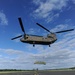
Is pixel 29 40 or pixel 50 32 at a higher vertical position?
pixel 50 32

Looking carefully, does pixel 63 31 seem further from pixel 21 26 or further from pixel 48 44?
pixel 21 26

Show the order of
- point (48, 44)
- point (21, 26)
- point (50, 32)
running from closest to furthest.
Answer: point (21, 26) → point (48, 44) → point (50, 32)

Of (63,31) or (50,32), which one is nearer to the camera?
(63,31)

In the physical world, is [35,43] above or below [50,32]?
below

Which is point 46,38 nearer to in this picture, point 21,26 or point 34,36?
point 34,36

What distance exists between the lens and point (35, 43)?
202ft

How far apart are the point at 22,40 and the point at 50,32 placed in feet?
46.5

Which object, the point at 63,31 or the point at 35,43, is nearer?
the point at 35,43

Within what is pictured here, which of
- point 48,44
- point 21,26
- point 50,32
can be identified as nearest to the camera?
point 21,26

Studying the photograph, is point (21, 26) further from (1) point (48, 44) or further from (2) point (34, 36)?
(1) point (48, 44)

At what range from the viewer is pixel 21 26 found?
193 feet

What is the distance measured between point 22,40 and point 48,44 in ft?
28.0

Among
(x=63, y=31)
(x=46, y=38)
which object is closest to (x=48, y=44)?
(x=46, y=38)

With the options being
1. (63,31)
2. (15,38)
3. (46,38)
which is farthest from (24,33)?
(63,31)
